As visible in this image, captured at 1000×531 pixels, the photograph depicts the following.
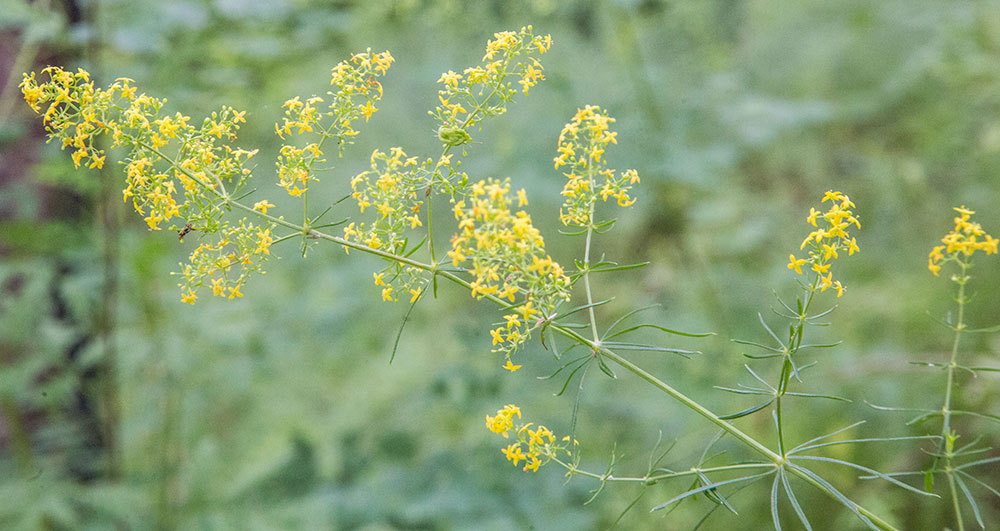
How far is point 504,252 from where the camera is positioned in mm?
859

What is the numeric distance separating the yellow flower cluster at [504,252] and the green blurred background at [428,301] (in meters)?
1.19

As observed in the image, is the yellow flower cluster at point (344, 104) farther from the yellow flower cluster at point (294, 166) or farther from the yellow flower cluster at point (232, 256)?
the yellow flower cluster at point (232, 256)

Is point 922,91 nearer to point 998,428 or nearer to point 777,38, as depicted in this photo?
point 777,38

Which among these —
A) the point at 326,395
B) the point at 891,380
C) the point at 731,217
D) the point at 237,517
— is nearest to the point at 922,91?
the point at 731,217

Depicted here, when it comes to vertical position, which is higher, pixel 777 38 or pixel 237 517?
pixel 777 38

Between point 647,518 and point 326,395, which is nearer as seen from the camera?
point 647,518

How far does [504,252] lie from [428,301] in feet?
8.63

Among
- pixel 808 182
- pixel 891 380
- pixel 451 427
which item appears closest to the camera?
pixel 451 427

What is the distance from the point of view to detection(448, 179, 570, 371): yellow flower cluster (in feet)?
2.71

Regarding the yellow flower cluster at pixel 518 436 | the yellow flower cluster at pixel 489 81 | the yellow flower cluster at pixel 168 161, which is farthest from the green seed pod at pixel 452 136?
the yellow flower cluster at pixel 518 436

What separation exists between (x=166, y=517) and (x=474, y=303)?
5.18 ft

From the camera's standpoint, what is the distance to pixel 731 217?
12.7 feet

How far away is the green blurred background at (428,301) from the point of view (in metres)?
2.09

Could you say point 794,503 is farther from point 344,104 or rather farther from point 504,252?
point 344,104
